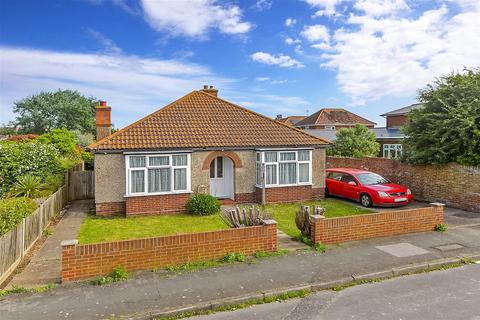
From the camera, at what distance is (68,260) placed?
269 inches

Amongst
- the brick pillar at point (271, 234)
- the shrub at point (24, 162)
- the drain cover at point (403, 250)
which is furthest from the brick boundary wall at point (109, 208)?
the drain cover at point (403, 250)

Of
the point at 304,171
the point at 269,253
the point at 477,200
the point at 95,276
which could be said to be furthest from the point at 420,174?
the point at 95,276

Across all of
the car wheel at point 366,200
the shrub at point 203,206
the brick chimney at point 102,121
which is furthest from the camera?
the brick chimney at point 102,121

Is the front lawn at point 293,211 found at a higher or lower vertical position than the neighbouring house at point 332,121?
lower

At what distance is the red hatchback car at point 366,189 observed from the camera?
13883 mm

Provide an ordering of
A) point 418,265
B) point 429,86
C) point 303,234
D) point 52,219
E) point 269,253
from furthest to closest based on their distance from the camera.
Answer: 1. point 429,86
2. point 52,219
3. point 303,234
4. point 269,253
5. point 418,265

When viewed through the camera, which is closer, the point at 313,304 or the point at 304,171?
the point at 313,304

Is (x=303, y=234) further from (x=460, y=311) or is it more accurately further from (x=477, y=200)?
(x=477, y=200)

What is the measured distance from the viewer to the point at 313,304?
20.4 feet

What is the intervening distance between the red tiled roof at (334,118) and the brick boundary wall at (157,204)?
43.8 m

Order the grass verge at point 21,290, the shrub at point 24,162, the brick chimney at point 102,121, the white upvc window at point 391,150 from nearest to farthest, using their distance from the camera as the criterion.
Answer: the grass verge at point 21,290, the shrub at point 24,162, the brick chimney at point 102,121, the white upvc window at point 391,150

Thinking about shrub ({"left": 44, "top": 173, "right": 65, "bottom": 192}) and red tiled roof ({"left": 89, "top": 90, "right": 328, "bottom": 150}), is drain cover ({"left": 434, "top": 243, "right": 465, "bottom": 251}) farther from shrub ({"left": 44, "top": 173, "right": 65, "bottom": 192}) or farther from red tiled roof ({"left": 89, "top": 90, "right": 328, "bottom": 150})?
shrub ({"left": 44, "top": 173, "right": 65, "bottom": 192})

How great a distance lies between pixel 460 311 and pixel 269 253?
394 cm

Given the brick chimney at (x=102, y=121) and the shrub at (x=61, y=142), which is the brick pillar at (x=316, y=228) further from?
the shrub at (x=61, y=142)
